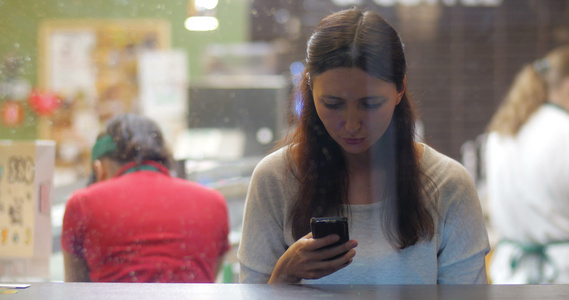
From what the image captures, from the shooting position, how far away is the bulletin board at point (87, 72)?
4.25 ft

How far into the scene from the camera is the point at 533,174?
1956 mm

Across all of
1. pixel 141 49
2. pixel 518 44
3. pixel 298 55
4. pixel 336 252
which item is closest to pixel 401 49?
pixel 298 55

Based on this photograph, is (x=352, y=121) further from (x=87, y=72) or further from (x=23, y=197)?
(x=87, y=72)

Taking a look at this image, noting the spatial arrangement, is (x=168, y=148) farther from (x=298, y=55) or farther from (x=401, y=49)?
(x=401, y=49)

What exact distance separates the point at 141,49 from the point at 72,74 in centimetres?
20

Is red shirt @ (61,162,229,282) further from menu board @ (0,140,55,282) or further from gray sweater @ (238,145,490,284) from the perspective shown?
gray sweater @ (238,145,490,284)

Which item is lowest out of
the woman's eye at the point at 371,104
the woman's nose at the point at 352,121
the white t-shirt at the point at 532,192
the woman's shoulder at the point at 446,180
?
the white t-shirt at the point at 532,192

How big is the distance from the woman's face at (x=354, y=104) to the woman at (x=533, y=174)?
1.22m

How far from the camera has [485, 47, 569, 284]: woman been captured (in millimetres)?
1880

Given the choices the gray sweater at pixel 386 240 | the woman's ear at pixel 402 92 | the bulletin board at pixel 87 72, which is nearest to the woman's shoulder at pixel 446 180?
the gray sweater at pixel 386 240

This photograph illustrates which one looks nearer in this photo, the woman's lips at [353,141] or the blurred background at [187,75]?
the woman's lips at [353,141]

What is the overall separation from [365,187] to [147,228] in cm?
64

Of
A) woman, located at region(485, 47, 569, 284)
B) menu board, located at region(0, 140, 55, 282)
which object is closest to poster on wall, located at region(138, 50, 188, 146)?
menu board, located at region(0, 140, 55, 282)

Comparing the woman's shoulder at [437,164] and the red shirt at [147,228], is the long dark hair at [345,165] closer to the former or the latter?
the woman's shoulder at [437,164]
